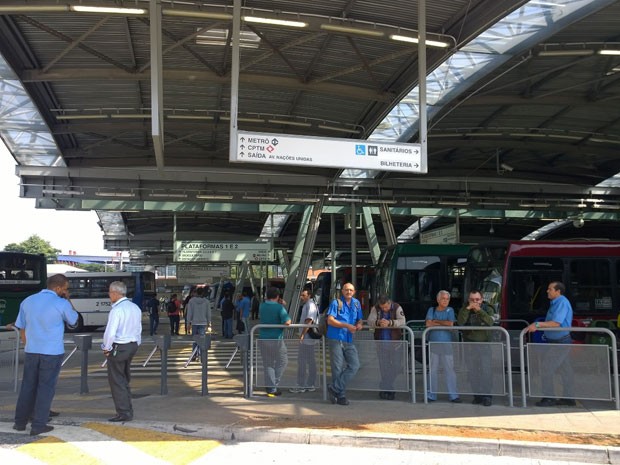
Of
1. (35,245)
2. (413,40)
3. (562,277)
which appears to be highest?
(35,245)

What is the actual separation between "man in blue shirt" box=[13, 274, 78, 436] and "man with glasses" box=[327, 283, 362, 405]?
147 inches

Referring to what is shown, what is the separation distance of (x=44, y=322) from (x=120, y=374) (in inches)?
47.3

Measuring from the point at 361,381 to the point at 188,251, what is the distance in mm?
18065

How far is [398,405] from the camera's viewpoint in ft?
28.9

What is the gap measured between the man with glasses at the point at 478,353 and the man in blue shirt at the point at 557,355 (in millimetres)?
727

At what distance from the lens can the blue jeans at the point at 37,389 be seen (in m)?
7.14

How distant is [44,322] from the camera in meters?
7.26

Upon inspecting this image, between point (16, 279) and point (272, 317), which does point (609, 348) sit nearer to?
point (272, 317)

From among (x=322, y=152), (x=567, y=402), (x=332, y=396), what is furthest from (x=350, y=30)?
(x=567, y=402)

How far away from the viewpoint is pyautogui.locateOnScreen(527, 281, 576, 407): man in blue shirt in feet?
28.4

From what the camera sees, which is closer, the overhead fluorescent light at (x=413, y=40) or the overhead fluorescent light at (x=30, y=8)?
the overhead fluorescent light at (x=30, y=8)

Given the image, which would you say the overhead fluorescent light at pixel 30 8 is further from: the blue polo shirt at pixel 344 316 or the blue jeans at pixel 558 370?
the blue jeans at pixel 558 370

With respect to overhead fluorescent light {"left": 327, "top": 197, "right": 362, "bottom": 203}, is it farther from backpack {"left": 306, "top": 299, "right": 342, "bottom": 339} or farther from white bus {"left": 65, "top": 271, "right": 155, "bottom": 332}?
backpack {"left": 306, "top": 299, "right": 342, "bottom": 339}

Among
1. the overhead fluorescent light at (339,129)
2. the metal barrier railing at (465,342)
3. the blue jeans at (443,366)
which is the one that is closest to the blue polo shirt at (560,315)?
the metal barrier railing at (465,342)
